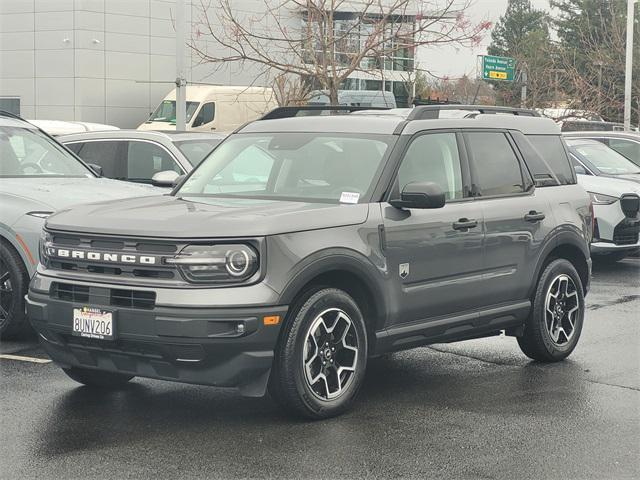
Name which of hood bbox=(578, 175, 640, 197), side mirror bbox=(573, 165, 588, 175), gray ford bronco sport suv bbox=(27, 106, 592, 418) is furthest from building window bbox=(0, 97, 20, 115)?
gray ford bronco sport suv bbox=(27, 106, 592, 418)

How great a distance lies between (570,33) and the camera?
231 feet

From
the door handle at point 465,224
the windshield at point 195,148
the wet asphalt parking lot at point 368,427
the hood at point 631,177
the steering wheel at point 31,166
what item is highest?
the windshield at point 195,148

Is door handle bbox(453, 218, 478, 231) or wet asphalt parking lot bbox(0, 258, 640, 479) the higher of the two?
door handle bbox(453, 218, 478, 231)

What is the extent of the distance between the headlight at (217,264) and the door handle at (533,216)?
8.86 ft

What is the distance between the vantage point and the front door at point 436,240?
22.3 ft

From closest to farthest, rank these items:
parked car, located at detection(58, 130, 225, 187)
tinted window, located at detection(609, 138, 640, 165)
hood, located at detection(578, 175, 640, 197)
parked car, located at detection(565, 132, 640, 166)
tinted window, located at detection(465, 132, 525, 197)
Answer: tinted window, located at detection(465, 132, 525, 197), parked car, located at detection(58, 130, 225, 187), hood, located at detection(578, 175, 640, 197), parked car, located at detection(565, 132, 640, 166), tinted window, located at detection(609, 138, 640, 165)

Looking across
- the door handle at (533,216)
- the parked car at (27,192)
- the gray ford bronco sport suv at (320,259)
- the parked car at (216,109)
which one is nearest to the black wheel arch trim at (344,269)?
the gray ford bronco sport suv at (320,259)

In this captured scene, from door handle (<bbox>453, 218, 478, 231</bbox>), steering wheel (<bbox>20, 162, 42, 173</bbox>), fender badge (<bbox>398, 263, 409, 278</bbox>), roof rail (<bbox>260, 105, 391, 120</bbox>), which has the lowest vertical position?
fender badge (<bbox>398, 263, 409, 278</bbox>)

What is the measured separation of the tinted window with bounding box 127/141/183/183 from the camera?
39.6 ft

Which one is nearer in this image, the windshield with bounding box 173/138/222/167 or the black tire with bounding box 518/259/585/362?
the black tire with bounding box 518/259/585/362

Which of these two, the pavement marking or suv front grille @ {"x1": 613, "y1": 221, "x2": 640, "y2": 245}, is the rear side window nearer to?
the pavement marking

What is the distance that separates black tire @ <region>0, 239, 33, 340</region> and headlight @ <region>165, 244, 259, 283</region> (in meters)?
3.04

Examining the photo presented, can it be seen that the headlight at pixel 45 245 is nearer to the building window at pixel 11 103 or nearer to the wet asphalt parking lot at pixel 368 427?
the wet asphalt parking lot at pixel 368 427

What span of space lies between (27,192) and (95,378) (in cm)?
243
